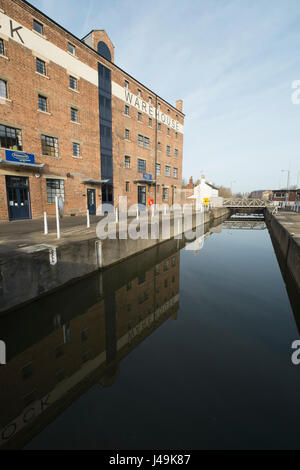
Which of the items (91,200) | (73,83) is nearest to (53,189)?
(91,200)

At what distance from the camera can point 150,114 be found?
27.2 meters

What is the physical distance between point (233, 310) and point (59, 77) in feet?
69.6

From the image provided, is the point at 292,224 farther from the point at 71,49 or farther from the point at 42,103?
the point at 71,49

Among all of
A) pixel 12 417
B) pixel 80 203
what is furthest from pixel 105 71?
pixel 12 417

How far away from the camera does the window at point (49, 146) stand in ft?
53.6

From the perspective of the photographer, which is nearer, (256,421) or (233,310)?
(256,421)

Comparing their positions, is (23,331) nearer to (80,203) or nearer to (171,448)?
(171,448)

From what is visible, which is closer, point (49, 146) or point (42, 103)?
point (42, 103)

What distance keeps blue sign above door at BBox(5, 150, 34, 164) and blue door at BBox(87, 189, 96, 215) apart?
239 inches

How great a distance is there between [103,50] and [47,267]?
24.7m

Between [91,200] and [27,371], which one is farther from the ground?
[91,200]

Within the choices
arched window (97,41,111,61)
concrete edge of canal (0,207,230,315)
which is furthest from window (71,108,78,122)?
concrete edge of canal (0,207,230,315)

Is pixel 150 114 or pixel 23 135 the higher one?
pixel 150 114

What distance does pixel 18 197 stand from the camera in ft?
49.9
